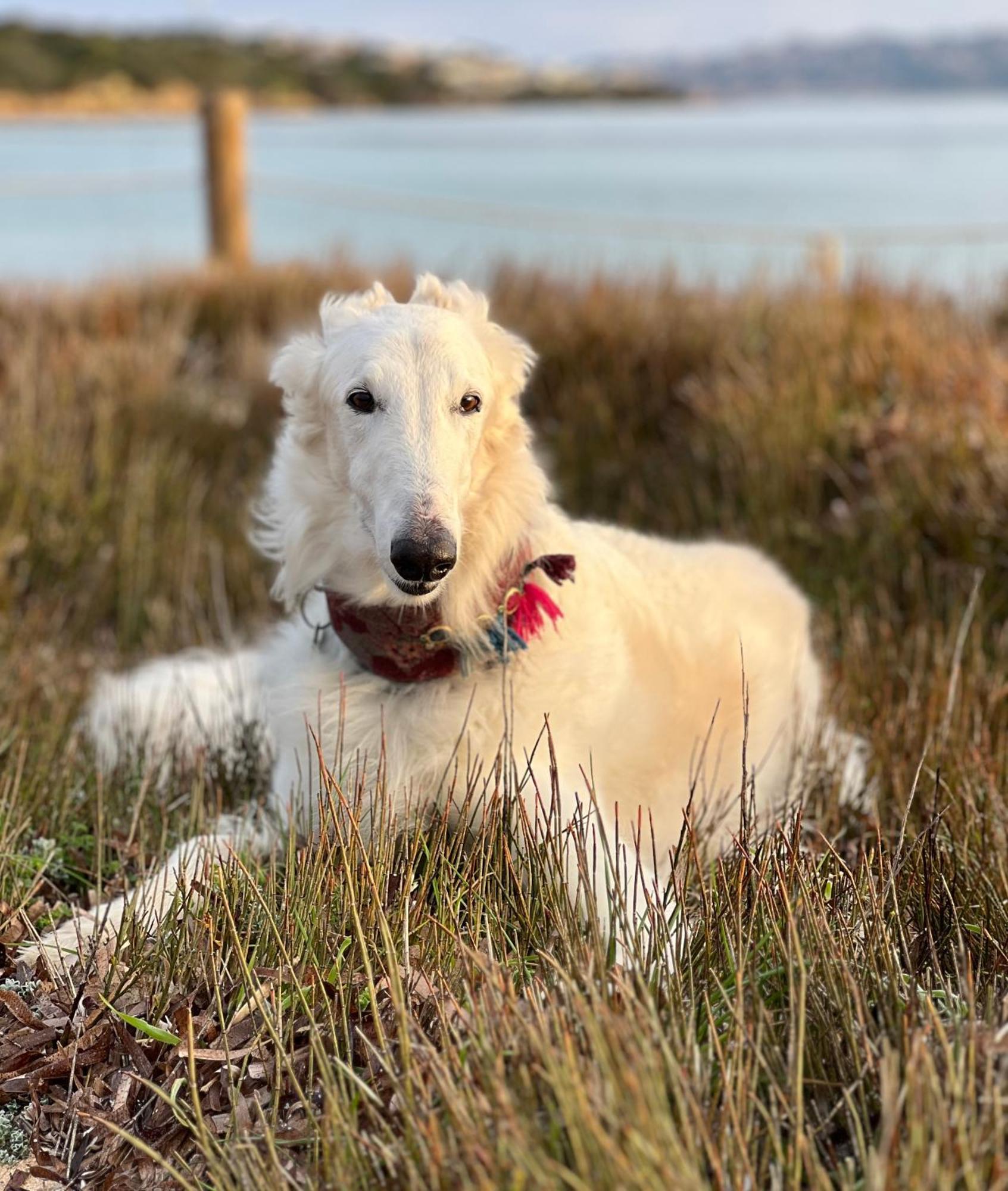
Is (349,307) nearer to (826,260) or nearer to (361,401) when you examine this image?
(361,401)

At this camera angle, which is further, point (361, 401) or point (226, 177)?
point (226, 177)

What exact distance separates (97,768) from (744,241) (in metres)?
10.1

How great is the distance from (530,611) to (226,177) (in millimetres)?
9779

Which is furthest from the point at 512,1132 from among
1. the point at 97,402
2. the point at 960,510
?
the point at 97,402

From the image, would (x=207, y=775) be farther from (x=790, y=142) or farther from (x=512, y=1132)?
(x=790, y=142)

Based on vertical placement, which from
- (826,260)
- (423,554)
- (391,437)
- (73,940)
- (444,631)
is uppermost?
(391,437)

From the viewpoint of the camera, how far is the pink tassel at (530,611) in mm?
3068

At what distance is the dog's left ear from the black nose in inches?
24.1

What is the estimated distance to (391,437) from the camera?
279 centimetres

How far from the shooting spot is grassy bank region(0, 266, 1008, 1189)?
6.45 ft

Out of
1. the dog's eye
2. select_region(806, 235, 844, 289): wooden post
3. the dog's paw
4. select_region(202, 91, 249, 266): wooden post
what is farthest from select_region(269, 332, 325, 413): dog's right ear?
select_region(202, 91, 249, 266): wooden post

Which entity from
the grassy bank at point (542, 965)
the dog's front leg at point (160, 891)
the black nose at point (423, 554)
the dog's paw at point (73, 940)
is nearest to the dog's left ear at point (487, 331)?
the black nose at point (423, 554)

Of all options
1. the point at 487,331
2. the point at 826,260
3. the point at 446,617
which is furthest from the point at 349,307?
the point at 826,260

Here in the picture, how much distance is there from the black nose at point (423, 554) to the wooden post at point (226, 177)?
9721 mm
